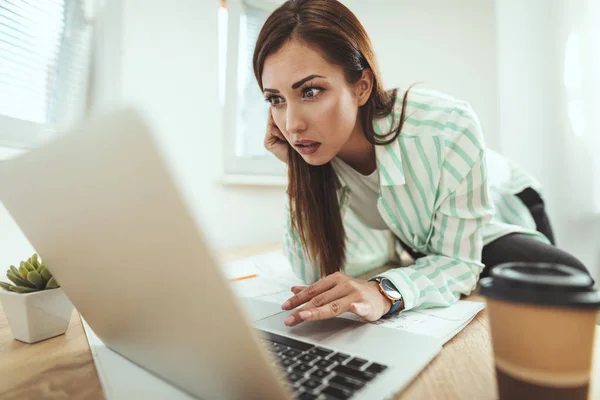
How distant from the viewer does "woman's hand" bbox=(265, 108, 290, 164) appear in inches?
39.1

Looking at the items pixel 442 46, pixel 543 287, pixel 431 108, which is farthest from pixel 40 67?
pixel 442 46

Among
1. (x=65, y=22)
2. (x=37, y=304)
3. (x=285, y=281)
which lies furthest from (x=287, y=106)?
(x=65, y=22)

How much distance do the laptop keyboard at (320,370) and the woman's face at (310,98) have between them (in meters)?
0.50

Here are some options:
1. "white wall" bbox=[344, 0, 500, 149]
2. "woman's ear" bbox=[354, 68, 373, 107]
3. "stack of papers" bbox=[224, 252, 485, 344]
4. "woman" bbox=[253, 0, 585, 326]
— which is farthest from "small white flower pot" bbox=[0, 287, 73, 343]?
"white wall" bbox=[344, 0, 500, 149]

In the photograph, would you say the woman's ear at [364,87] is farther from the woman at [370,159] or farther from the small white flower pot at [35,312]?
the small white flower pot at [35,312]

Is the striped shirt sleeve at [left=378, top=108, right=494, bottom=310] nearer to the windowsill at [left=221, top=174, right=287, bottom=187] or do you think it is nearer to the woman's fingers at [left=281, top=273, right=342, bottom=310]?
the woman's fingers at [left=281, top=273, right=342, bottom=310]

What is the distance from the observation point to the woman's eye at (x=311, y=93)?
79 centimetres

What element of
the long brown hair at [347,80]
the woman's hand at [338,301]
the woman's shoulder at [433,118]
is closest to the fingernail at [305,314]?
the woman's hand at [338,301]

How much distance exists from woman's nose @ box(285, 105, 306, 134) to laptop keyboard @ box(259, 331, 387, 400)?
19.3 inches

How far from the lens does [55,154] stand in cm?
28

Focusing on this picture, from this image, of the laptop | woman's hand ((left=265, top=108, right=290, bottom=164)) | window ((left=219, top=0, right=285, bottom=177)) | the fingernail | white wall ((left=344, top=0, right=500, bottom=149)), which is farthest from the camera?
white wall ((left=344, top=0, right=500, bottom=149))

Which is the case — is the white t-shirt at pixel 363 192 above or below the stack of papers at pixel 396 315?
above

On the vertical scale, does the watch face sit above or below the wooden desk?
above

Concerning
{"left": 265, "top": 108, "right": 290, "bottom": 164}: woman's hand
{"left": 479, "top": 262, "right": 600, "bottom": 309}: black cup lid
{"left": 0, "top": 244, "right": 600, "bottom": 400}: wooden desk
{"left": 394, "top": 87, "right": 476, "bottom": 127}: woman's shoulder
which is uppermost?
{"left": 394, "top": 87, "right": 476, "bottom": 127}: woman's shoulder
